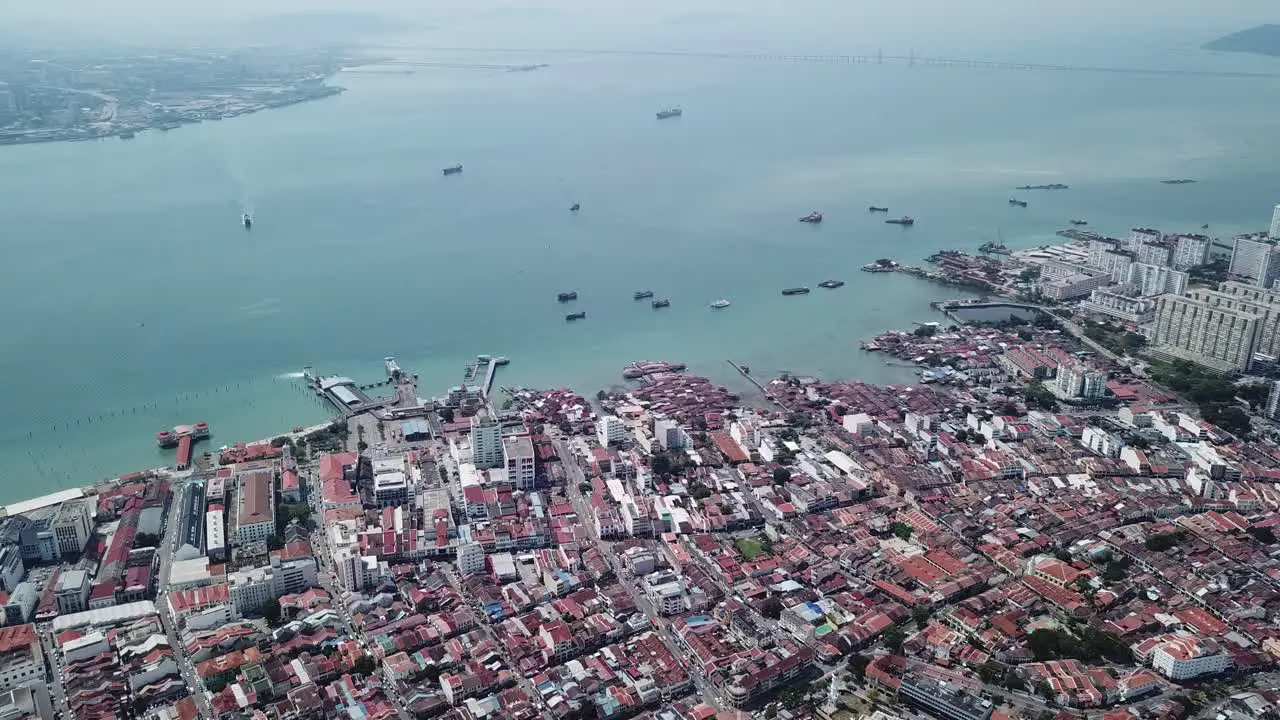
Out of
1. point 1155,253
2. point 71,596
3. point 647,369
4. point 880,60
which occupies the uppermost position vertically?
point 880,60

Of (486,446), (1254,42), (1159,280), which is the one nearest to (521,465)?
(486,446)

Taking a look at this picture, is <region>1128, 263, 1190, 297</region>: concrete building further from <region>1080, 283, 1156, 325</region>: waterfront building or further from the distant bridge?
the distant bridge

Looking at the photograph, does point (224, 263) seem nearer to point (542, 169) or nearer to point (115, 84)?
point (542, 169)

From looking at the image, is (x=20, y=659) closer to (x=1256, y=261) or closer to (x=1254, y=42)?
(x=1256, y=261)

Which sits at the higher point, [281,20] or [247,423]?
[281,20]

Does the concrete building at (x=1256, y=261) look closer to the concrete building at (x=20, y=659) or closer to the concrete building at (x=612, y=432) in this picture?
the concrete building at (x=612, y=432)

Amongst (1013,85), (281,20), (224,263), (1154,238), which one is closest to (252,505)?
(224,263)
